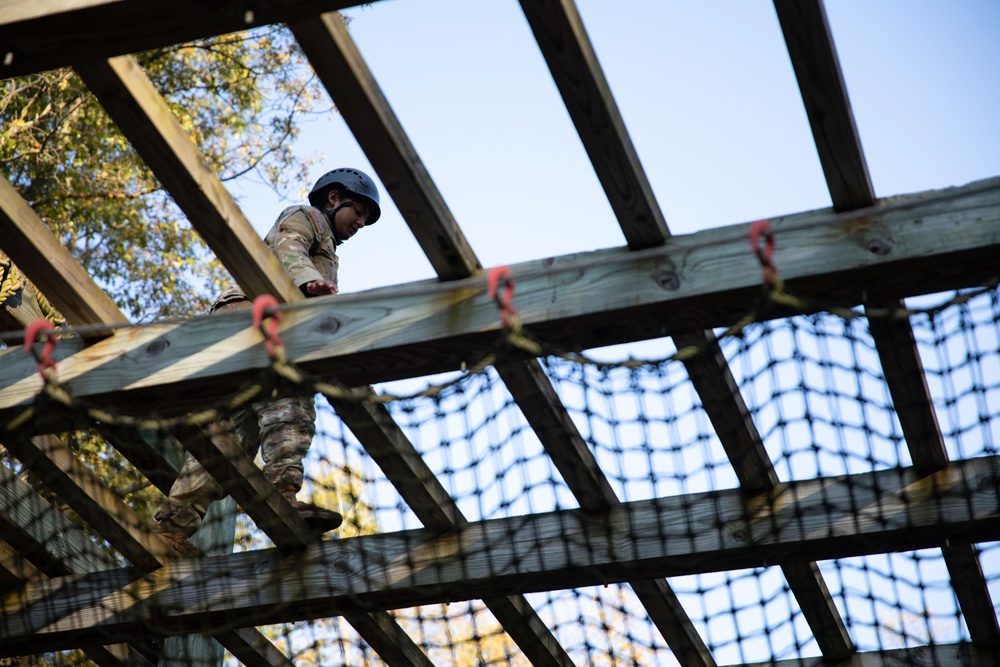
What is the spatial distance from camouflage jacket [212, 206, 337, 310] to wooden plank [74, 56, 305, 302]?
20 centimetres

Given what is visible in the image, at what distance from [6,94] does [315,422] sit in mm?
4932

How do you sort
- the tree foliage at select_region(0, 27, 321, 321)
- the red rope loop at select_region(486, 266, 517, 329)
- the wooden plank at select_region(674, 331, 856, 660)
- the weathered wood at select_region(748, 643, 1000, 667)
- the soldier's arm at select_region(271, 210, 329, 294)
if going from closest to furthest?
1. the red rope loop at select_region(486, 266, 517, 329)
2. the wooden plank at select_region(674, 331, 856, 660)
3. the soldier's arm at select_region(271, 210, 329, 294)
4. the weathered wood at select_region(748, 643, 1000, 667)
5. the tree foliage at select_region(0, 27, 321, 321)

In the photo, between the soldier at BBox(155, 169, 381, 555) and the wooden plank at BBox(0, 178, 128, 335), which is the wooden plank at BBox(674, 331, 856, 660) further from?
the wooden plank at BBox(0, 178, 128, 335)

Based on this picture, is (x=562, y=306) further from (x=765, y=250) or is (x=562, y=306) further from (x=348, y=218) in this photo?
(x=348, y=218)

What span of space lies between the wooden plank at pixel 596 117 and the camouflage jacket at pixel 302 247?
3.44ft

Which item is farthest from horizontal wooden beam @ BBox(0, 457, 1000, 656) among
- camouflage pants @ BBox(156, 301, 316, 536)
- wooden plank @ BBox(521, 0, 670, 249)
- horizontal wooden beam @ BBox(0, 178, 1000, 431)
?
wooden plank @ BBox(521, 0, 670, 249)

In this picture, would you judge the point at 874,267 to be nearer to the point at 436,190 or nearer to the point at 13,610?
the point at 436,190

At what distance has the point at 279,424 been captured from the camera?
3.68 meters

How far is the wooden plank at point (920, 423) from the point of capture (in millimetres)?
3189

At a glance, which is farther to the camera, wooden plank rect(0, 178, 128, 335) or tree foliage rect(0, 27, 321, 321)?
tree foliage rect(0, 27, 321, 321)

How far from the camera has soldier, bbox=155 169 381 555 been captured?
3680 mm

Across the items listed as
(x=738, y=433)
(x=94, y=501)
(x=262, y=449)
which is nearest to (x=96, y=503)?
(x=94, y=501)

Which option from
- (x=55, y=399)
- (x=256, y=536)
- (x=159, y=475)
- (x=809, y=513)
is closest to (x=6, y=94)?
(x=256, y=536)

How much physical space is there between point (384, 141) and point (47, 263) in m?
1.10
